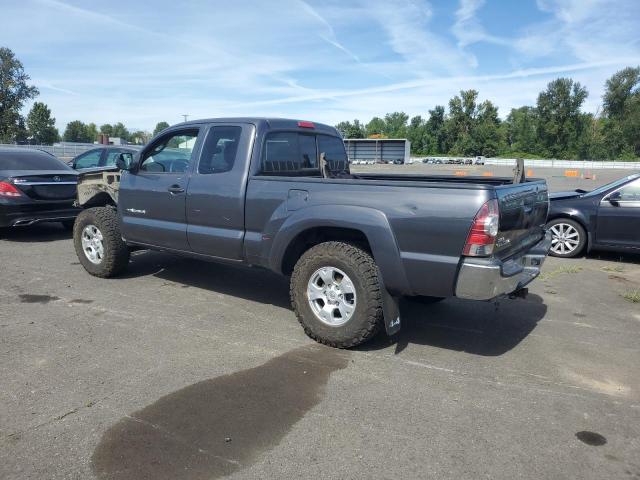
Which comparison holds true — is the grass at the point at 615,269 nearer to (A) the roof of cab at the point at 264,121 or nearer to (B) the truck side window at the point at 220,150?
(A) the roof of cab at the point at 264,121

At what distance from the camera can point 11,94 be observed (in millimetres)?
84688

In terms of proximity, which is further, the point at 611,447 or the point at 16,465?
the point at 611,447

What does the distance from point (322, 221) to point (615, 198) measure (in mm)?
5718

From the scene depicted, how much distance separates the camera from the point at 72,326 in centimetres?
469

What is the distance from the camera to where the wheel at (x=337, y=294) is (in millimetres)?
4047

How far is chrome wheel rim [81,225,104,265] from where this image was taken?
634 cm

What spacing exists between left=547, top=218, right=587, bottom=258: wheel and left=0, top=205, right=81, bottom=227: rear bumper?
8.10 m

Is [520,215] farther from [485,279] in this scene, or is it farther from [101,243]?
[101,243]

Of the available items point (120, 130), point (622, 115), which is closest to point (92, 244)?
point (622, 115)

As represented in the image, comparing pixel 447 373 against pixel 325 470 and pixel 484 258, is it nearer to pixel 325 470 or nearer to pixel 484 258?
pixel 484 258

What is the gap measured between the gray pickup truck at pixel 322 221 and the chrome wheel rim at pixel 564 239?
12.1 ft

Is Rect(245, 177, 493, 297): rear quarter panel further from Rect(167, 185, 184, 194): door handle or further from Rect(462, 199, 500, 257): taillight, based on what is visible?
Rect(167, 185, 184, 194): door handle

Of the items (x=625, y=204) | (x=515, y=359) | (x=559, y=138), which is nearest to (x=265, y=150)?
(x=515, y=359)

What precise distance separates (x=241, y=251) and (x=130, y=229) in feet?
5.81
